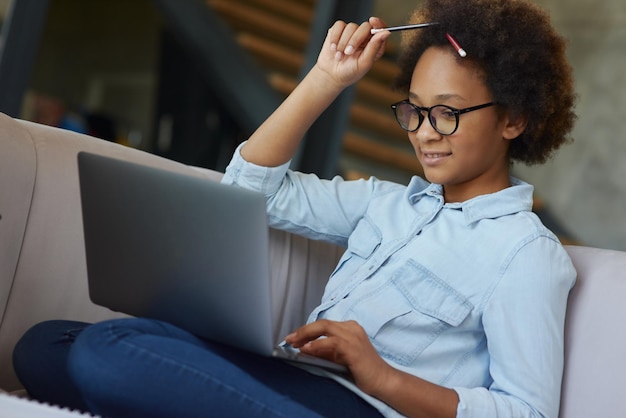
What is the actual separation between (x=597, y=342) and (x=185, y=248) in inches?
27.6

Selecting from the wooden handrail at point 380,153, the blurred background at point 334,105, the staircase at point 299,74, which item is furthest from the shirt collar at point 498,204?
the wooden handrail at point 380,153

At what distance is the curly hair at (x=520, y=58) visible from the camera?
1.51m

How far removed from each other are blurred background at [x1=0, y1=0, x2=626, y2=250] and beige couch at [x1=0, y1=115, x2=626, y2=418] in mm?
1841

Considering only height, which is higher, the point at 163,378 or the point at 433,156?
the point at 433,156

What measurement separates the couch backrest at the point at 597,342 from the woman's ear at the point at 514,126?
257 mm

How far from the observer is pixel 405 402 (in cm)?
128

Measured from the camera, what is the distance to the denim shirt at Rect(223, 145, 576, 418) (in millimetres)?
1322

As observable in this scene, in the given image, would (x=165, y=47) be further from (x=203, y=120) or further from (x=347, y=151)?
(x=347, y=151)

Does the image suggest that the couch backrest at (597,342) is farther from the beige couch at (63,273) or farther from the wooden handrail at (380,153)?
the wooden handrail at (380,153)

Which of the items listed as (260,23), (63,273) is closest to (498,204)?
(63,273)

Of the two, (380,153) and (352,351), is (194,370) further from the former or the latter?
(380,153)

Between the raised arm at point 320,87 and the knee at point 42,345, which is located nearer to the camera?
the knee at point 42,345

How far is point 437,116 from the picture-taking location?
4.89 ft

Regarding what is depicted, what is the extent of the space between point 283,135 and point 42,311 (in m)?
0.54
